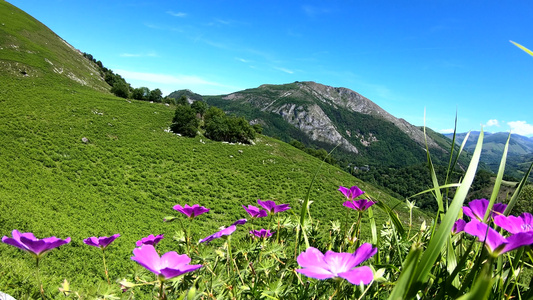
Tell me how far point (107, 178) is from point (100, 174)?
57 centimetres

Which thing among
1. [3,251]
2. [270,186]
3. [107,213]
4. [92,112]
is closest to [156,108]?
[92,112]

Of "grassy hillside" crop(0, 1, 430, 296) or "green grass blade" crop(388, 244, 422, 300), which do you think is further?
"grassy hillside" crop(0, 1, 430, 296)

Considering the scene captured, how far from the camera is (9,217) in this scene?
8414 millimetres

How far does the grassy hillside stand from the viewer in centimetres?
848

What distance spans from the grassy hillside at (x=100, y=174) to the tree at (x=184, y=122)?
5.00 feet

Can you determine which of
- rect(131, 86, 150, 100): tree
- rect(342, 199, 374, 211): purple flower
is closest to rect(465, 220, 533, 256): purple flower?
rect(342, 199, 374, 211): purple flower

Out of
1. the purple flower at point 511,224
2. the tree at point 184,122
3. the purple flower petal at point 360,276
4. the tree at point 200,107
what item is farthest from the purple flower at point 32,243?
the tree at point 200,107

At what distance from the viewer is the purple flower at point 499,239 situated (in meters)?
0.49

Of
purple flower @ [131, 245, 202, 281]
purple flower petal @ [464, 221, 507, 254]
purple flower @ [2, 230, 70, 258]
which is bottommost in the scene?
purple flower @ [2, 230, 70, 258]

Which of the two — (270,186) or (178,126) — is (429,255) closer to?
(270,186)

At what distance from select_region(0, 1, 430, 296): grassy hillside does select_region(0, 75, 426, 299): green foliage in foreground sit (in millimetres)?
63

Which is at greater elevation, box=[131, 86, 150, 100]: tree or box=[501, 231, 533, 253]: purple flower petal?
box=[131, 86, 150, 100]: tree

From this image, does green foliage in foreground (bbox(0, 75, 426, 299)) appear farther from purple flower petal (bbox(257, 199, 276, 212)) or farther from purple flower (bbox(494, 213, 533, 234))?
purple flower (bbox(494, 213, 533, 234))

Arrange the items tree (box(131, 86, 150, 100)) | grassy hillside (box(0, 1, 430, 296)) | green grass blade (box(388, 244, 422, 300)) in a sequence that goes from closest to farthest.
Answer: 1. green grass blade (box(388, 244, 422, 300))
2. grassy hillside (box(0, 1, 430, 296))
3. tree (box(131, 86, 150, 100))
